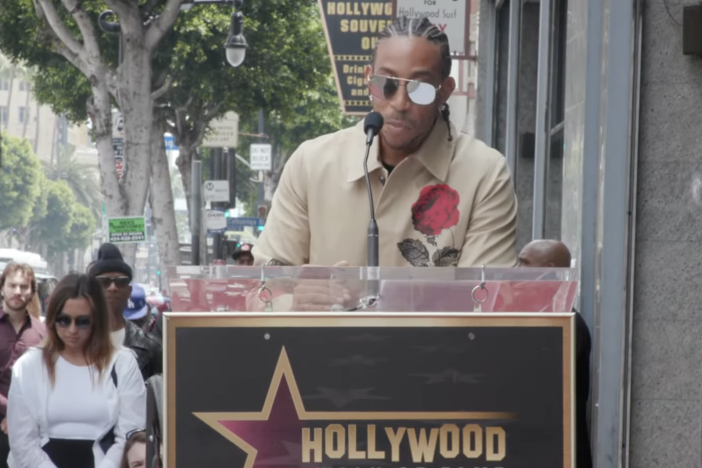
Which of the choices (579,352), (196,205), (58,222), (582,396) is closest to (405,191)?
(582,396)

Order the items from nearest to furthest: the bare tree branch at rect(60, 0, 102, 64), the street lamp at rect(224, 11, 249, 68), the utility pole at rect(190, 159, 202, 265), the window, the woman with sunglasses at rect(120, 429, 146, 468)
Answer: the woman with sunglasses at rect(120, 429, 146, 468), the bare tree branch at rect(60, 0, 102, 64), the street lamp at rect(224, 11, 249, 68), the utility pole at rect(190, 159, 202, 265), the window

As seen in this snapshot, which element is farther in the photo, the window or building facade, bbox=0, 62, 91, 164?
building facade, bbox=0, 62, 91, 164

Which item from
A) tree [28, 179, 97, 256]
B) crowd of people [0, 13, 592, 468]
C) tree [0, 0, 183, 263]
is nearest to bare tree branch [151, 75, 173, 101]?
tree [0, 0, 183, 263]

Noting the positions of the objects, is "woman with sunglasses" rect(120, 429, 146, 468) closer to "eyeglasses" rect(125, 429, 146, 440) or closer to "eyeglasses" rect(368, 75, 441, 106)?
"eyeglasses" rect(125, 429, 146, 440)

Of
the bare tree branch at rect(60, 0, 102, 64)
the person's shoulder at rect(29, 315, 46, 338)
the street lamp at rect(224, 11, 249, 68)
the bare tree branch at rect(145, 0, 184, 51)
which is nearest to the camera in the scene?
the person's shoulder at rect(29, 315, 46, 338)

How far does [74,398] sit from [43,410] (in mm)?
148

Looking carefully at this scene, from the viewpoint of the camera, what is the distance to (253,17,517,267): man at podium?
3.77 m

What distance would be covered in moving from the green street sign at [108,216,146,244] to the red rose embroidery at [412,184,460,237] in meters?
19.6

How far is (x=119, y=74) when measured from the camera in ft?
78.5

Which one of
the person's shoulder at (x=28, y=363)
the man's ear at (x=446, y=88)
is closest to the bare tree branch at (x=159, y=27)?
the person's shoulder at (x=28, y=363)

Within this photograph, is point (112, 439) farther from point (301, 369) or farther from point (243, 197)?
point (243, 197)

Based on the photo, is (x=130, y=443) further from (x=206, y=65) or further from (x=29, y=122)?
(x=29, y=122)

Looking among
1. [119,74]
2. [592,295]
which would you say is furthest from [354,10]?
[592,295]

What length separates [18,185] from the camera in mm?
111062
